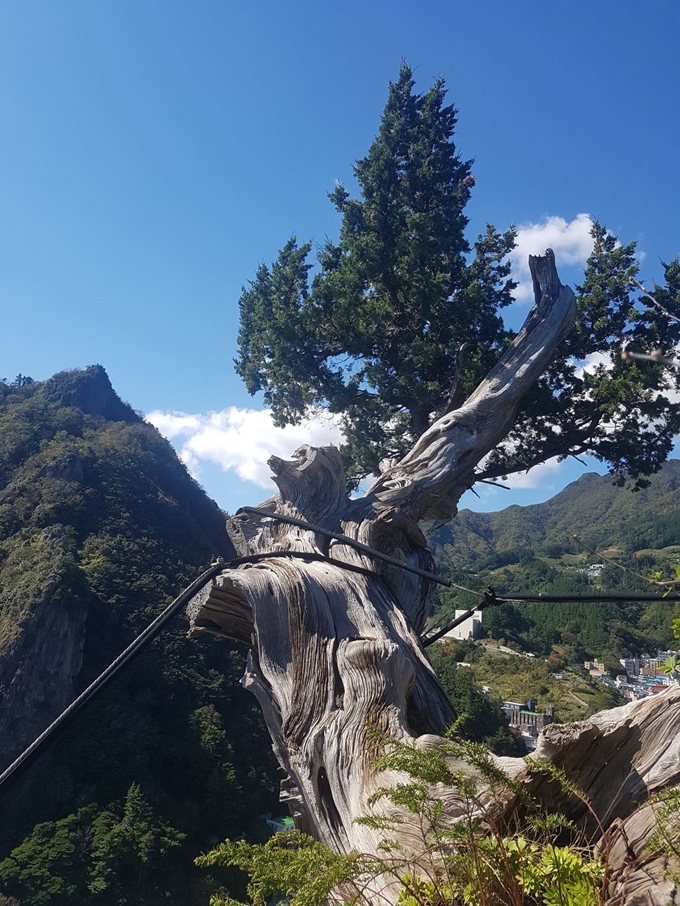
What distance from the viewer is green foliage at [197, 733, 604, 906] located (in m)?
1.27

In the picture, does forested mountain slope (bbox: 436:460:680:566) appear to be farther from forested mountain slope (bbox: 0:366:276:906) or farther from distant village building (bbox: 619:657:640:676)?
forested mountain slope (bbox: 0:366:276:906)

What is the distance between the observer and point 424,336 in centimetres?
679

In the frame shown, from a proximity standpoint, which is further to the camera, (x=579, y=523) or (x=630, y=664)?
(x=579, y=523)

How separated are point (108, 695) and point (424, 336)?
35.5 m

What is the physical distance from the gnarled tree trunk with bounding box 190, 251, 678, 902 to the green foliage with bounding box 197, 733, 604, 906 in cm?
26

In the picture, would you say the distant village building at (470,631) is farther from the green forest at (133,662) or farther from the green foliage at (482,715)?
the green foliage at (482,715)

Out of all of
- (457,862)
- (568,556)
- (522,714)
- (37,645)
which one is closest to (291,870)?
(457,862)

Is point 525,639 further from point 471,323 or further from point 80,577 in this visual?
point 471,323

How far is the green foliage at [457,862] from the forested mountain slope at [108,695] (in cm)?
2185

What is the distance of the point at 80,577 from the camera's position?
4034 cm

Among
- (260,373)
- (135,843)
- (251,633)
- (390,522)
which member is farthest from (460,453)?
(135,843)

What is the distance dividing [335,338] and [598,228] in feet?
11.7

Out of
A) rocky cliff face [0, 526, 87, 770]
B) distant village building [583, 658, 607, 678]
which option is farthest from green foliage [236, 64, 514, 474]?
distant village building [583, 658, 607, 678]

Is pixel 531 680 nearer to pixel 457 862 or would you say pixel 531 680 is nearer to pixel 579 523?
pixel 579 523
